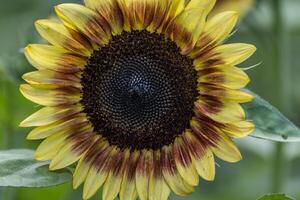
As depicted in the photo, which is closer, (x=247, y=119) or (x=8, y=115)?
(x=247, y=119)

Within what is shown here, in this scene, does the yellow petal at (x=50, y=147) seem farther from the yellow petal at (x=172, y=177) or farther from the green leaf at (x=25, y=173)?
the yellow petal at (x=172, y=177)

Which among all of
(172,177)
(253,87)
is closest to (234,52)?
(172,177)

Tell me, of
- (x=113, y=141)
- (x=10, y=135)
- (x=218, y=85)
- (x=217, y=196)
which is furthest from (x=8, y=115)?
(x=217, y=196)

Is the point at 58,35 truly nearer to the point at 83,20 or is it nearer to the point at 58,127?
the point at 83,20

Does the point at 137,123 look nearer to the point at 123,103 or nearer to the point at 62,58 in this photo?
the point at 123,103

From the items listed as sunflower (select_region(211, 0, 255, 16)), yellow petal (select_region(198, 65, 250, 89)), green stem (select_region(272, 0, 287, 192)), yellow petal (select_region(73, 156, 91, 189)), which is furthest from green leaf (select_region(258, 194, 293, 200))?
sunflower (select_region(211, 0, 255, 16))

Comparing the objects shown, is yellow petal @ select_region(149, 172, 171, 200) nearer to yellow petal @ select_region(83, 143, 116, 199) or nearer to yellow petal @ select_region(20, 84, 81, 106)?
yellow petal @ select_region(83, 143, 116, 199)

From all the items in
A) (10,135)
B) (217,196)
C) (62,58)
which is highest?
(62,58)
